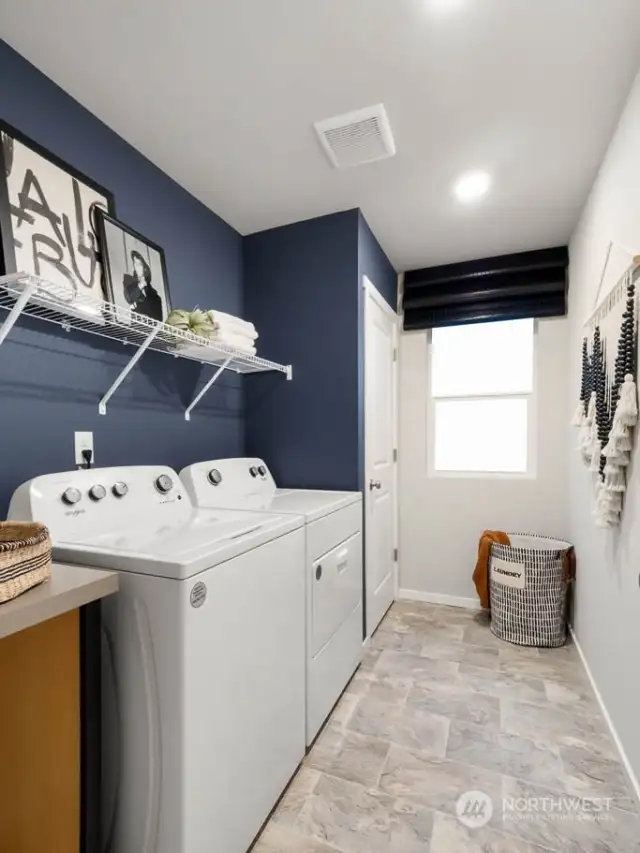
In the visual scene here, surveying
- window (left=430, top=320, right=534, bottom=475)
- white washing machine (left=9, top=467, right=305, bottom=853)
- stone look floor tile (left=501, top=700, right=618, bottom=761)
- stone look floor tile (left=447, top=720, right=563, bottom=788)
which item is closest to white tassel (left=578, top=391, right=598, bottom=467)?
window (left=430, top=320, right=534, bottom=475)

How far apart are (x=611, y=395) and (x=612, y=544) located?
0.61 m

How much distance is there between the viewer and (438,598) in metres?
3.10

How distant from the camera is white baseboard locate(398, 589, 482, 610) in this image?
3006 mm

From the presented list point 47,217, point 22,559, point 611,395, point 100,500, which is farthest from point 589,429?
point 47,217

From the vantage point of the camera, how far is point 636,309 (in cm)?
144

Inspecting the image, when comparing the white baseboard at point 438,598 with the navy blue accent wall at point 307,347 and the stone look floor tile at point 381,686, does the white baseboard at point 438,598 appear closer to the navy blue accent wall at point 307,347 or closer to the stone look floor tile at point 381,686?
the stone look floor tile at point 381,686

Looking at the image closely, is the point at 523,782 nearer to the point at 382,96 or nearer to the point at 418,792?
the point at 418,792

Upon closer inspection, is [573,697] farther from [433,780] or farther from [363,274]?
[363,274]

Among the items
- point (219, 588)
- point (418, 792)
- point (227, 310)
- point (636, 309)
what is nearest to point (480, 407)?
Answer: point (636, 309)

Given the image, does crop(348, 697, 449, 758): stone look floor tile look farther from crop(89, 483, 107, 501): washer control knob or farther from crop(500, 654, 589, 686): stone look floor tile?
crop(89, 483, 107, 501): washer control knob

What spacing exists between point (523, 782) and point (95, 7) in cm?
284

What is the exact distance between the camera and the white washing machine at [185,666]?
3.24ft

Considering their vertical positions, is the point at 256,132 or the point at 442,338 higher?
the point at 256,132

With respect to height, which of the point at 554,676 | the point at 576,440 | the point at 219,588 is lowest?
the point at 554,676
